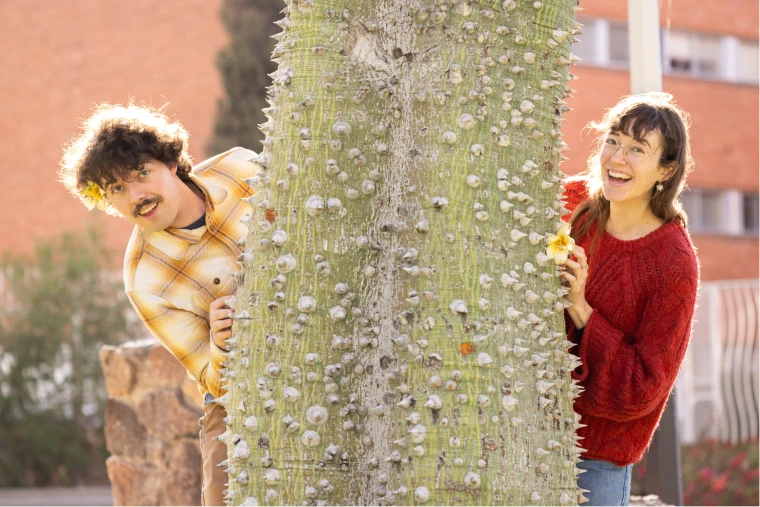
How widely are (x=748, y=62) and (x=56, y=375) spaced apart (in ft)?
43.2

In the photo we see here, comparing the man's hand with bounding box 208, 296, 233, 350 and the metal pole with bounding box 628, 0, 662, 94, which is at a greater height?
the metal pole with bounding box 628, 0, 662, 94

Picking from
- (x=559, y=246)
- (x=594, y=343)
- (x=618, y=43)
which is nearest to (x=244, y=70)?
(x=618, y=43)

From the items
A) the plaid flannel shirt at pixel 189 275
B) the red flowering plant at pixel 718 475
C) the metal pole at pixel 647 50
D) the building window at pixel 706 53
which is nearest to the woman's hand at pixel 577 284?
the plaid flannel shirt at pixel 189 275

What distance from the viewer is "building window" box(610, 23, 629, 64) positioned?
15789mm

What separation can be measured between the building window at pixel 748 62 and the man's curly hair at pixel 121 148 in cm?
1560

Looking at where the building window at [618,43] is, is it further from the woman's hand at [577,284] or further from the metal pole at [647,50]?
the woman's hand at [577,284]

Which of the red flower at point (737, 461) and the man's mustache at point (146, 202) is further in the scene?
the red flower at point (737, 461)

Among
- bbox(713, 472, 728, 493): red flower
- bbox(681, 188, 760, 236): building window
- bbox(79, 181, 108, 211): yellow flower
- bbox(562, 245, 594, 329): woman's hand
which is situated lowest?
bbox(713, 472, 728, 493): red flower

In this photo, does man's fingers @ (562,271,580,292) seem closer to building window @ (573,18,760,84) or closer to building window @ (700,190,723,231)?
building window @ (573,18,760,84)

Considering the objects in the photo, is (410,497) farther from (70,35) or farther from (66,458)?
(70,35)

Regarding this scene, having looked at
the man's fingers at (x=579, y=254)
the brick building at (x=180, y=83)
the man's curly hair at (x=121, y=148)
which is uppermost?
the brick building at (x=180, y=83)

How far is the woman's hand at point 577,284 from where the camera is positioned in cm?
256

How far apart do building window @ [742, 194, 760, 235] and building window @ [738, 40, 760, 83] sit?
2.13 m

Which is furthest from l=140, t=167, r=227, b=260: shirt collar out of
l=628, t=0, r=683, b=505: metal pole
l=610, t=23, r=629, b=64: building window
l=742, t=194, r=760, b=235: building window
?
l=742, t=194, r=760, b=235: building window
